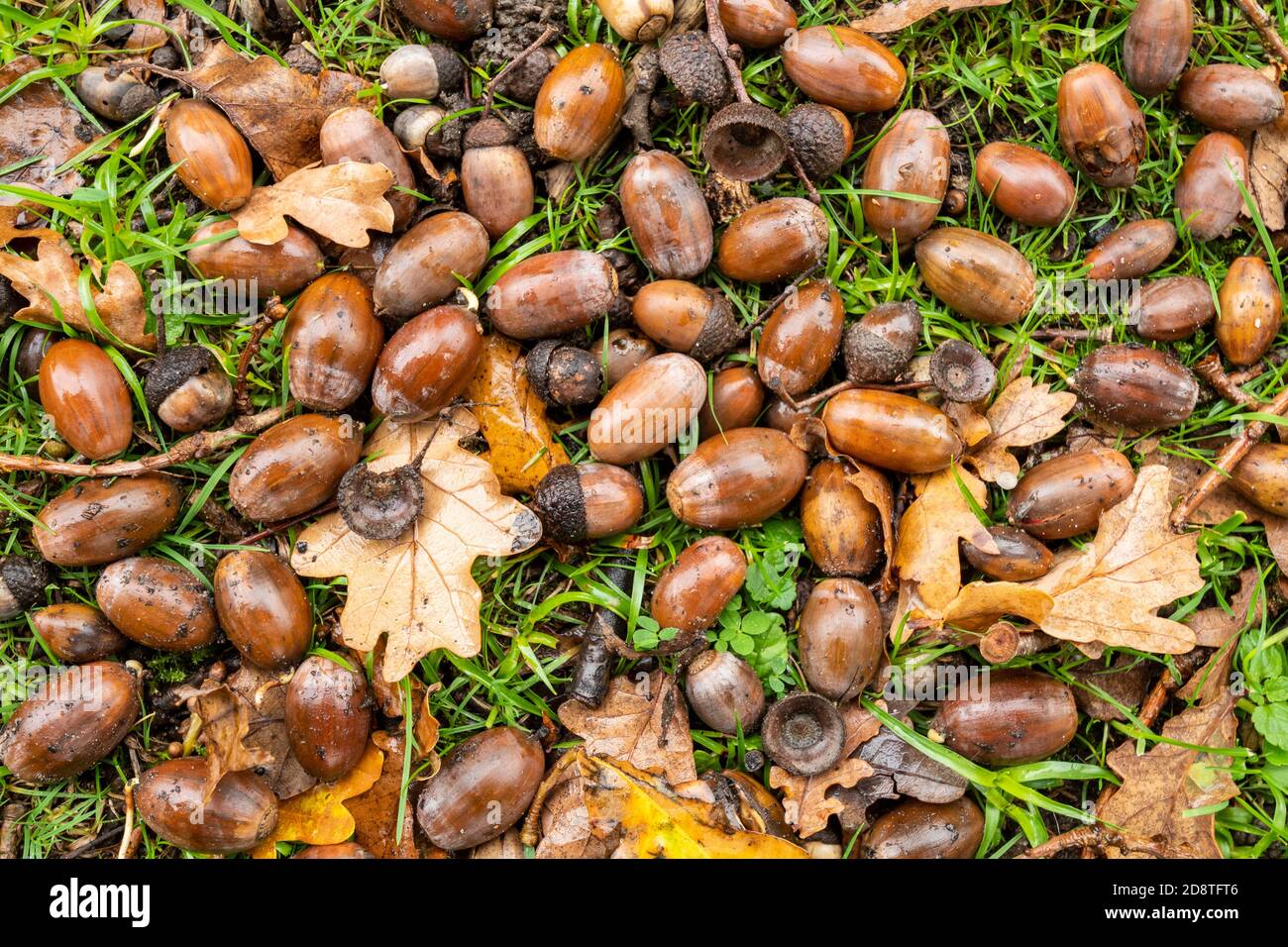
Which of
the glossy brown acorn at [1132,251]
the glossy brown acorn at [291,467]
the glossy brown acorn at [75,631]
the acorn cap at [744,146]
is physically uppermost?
the acorn cap at [744,146]

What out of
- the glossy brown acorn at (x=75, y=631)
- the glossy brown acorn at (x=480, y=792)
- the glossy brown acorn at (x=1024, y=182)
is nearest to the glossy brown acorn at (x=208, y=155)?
the glossy brown acorn at (x=75, y=631)

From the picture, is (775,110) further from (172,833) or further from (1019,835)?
(172,833)

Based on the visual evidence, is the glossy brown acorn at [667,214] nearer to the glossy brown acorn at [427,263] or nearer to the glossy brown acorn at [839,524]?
the glossy brown acorn at [427,263]

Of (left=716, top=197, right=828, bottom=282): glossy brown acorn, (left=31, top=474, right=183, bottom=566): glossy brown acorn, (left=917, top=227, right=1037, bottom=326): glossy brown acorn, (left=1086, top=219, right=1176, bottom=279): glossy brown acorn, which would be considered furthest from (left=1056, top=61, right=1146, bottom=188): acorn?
(left=31, top=474, right=183, bottom=566): glossy brown acorn

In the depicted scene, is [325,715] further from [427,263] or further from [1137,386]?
[1137,386]

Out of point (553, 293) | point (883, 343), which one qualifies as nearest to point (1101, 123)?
point (883, 343)
